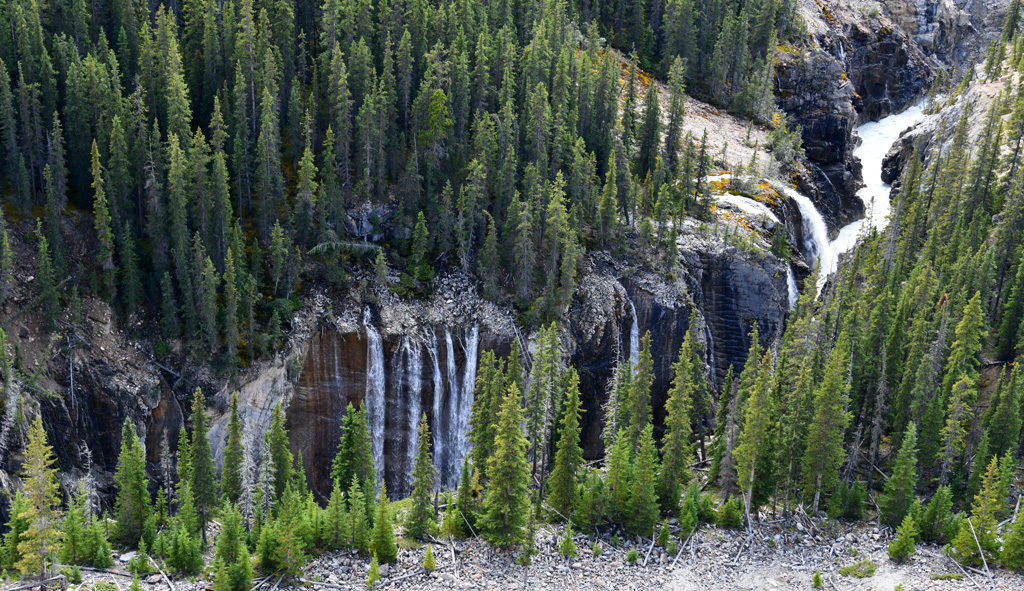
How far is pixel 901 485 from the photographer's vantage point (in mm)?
56281

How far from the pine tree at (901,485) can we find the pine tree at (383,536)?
30480 millimetres

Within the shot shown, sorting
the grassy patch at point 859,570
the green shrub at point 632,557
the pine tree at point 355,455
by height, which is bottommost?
the grassy patch at point 859,570

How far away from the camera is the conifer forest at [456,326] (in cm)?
5081

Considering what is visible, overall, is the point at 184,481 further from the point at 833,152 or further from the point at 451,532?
the point at 833,152

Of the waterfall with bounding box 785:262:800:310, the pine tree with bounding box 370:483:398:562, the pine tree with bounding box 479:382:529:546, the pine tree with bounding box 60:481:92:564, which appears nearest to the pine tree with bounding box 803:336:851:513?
the pine tree with bounding box 479:382:529:546

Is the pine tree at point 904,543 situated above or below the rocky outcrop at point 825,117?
below

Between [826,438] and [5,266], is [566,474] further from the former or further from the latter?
[5,266]

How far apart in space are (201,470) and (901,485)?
4171 cm

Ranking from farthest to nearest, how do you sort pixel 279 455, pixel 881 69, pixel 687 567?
pixel 881 69
pixel 279 455
pixel 687 567

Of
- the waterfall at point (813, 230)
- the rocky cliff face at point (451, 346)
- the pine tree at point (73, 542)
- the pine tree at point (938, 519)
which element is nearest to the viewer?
the pine tree at point (73, 542)

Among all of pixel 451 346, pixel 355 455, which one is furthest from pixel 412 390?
pixel 355 455

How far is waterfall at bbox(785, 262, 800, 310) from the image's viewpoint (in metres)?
87.2

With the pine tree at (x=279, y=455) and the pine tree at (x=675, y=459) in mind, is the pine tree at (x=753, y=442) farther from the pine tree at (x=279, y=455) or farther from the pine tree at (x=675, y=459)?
the pine tree at (x=279, y=455)

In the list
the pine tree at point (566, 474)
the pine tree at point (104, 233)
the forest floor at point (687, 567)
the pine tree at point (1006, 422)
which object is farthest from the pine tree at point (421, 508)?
the pine tree at point (1006, 422)
